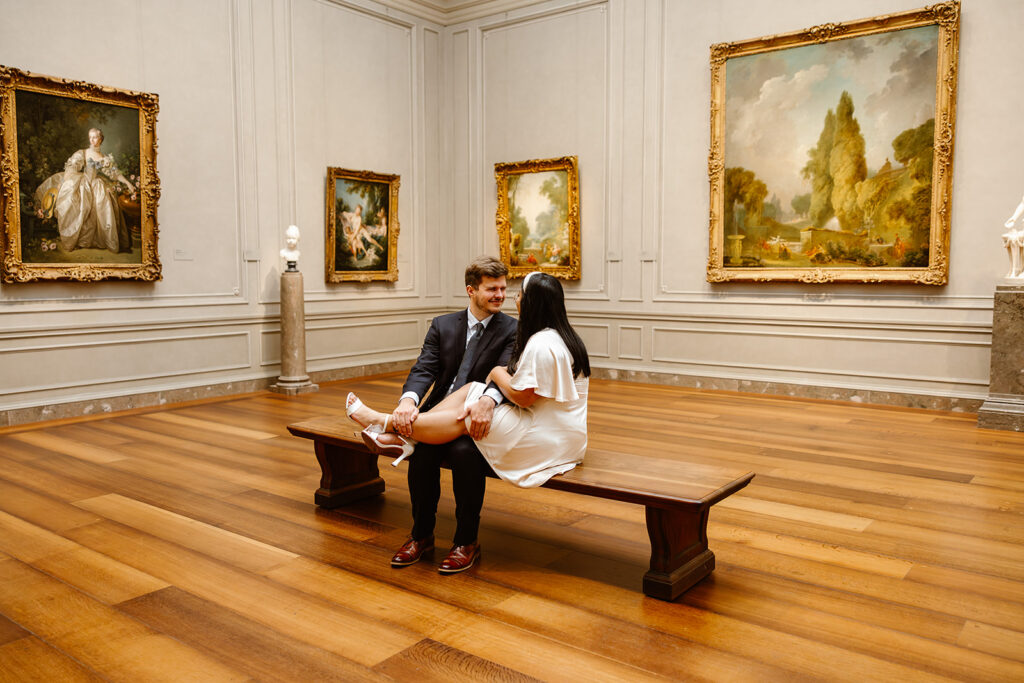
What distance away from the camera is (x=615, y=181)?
11977mm

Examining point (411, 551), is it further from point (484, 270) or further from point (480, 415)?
point (484, 270)

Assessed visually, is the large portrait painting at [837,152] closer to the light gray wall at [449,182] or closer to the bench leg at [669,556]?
the light gray wall at [449,182]

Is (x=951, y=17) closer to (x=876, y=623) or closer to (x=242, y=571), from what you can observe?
(x=876, y=623)

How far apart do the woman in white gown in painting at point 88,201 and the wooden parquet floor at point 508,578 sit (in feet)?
9.14

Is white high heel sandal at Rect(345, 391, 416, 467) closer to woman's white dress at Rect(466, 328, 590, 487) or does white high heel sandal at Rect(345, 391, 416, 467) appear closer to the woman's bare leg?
the woman's bare leg

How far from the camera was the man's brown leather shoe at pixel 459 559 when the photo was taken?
447 cm

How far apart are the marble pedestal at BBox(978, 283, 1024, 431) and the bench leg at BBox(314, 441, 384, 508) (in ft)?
21.5

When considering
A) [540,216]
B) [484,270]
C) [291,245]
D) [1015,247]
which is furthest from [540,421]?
[540,216]

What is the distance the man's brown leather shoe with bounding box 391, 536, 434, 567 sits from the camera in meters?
4.57

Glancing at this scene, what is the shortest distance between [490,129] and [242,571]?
10.1 m

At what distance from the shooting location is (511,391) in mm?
4273

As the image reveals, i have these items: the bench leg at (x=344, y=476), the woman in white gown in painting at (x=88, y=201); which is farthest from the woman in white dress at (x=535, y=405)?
the woman in white gown in painting at (x=88, y=201)

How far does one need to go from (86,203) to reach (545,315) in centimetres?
715

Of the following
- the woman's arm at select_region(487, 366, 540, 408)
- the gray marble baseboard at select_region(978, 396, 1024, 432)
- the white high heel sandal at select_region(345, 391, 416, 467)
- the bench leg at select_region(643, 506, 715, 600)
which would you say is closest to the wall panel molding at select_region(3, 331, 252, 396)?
the white high heel sandal at select_region(345, 391, 416, 467)
